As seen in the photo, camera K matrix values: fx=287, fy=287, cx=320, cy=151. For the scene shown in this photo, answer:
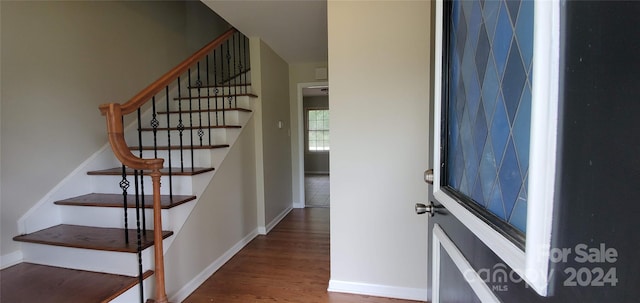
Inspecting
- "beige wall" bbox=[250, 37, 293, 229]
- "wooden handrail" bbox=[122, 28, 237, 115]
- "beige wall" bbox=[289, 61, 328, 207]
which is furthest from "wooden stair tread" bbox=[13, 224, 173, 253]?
"beige wall" bbox=[289, 61, 328, 207]

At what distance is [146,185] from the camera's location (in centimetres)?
224

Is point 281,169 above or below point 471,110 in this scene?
below

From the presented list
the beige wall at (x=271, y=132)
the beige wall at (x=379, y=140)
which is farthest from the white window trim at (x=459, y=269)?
the beige wall at (x=271, y=132)

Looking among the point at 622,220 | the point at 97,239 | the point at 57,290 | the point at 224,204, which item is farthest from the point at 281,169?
the point at 622,220

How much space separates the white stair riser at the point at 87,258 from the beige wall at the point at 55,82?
0.17 metres

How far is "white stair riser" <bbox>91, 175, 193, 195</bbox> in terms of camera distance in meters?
2.11

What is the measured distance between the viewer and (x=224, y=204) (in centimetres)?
253

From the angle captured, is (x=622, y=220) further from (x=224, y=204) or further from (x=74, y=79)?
(x=74, y=79)

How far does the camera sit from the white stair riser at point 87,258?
167cm

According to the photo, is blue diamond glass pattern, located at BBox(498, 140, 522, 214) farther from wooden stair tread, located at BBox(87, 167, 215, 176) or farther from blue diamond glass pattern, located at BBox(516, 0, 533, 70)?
wooden stair tread, located at BBox(87, 167, 215, 176)

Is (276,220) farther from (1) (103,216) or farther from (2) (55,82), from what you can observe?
(2) (55,82)

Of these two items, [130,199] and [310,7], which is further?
[310,7]

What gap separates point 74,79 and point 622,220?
3.01 m

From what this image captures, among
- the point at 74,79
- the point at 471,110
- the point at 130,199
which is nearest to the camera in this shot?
the point at 471,110
